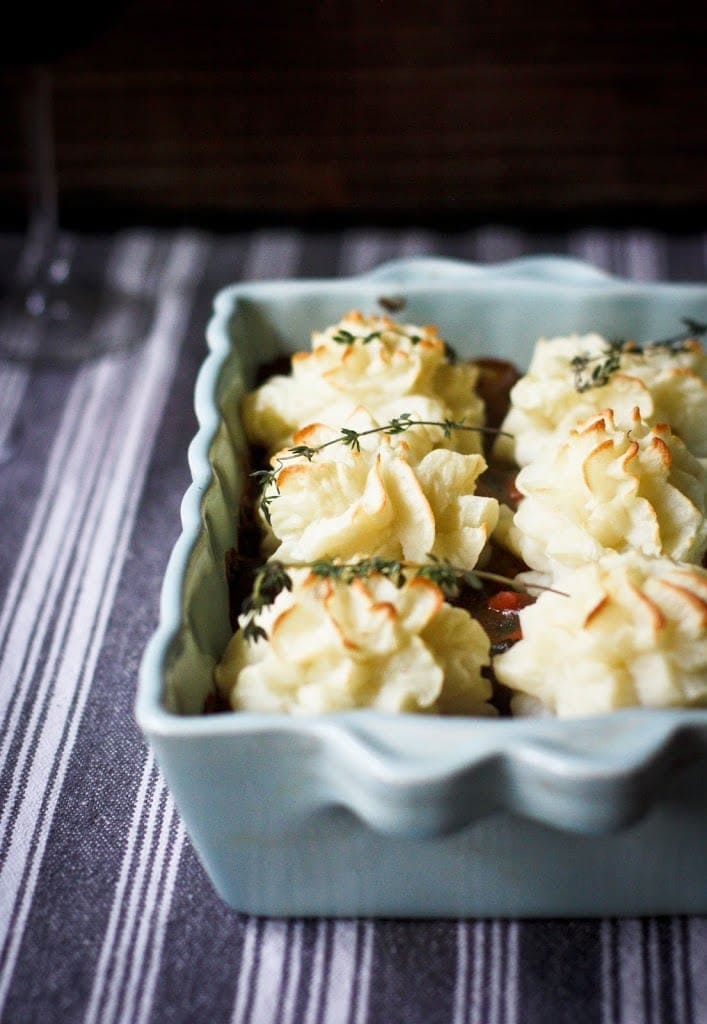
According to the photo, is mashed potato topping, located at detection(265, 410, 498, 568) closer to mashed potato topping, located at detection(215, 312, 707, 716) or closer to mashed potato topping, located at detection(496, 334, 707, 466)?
mashed potato topping, located at detection(215, 312, 707, 716)

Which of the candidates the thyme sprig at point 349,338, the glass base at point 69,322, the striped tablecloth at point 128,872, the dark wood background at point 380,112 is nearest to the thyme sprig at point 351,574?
the striped tablecloth at point 128,872

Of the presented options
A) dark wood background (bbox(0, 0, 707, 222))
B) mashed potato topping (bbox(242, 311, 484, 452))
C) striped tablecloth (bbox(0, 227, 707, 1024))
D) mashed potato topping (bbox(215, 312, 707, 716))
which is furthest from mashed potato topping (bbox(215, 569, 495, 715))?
dark wood background (bbox(0, 0, 707, 222))

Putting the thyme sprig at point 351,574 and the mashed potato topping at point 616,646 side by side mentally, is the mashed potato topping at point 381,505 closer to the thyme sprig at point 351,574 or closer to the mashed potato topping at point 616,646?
the thyme sprig at point 351,574

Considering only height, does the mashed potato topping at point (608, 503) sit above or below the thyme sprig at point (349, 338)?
below

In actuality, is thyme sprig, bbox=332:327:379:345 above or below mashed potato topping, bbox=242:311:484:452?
above

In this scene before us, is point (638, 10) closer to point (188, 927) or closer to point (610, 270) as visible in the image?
point (610, 270)

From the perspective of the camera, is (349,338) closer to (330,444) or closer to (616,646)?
(330,444)
